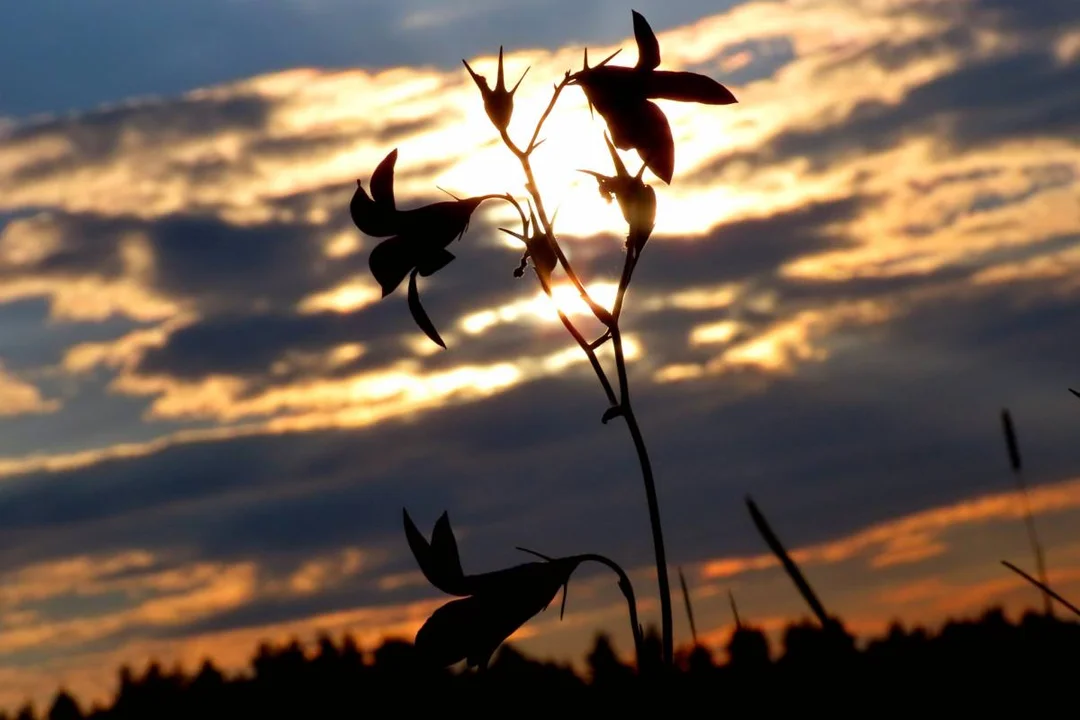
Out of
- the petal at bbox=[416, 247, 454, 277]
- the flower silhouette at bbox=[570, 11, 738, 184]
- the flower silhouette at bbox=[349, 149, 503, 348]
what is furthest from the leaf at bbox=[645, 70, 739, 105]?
the petal at bbox=[416, 247, 454, 277]

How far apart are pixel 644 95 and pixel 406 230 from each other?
874 millimetres

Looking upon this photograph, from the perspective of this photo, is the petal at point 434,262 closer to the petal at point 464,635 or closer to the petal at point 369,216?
the petal at point 369,216

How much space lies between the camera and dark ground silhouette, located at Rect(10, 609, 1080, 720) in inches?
187

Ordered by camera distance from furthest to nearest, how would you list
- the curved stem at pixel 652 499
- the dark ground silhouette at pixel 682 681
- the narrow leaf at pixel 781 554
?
1. the dark ground silhouette at pixel 682 681
2. the curved stem at pixel 652 499
3. the narrow leaf at pixel 781 554

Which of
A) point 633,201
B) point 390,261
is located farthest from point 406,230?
point 633,201

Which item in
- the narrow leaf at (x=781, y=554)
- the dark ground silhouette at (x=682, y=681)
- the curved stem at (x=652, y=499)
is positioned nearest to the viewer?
the narrow leaf at (x=781, y=554)

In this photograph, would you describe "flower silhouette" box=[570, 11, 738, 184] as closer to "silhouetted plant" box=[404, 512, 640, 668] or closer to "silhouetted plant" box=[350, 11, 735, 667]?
"silhouetted plant" box=[350, 11, 735, 667]

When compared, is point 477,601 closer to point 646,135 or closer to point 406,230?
point 406,230

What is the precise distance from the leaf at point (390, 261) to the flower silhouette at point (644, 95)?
76 centimetres

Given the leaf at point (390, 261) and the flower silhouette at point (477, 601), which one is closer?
the flower silhouette at point (477, 601)

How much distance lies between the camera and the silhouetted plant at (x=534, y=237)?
3.80 metres

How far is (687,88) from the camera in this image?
3957 millimetres

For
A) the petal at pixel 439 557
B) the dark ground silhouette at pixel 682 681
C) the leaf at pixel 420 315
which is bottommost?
the dark ground silhouette at pixel 682 681

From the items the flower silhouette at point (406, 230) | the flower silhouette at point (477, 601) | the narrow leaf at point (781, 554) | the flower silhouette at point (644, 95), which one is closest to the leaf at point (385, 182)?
the flower silhouette at point (406, 230)
